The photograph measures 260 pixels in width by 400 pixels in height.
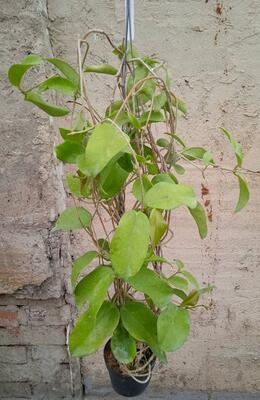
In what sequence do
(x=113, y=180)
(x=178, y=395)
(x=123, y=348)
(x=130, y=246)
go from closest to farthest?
(x=130, y=246) < (x=113, y=180) < (x=123, y=348) < (x=178, y=395)

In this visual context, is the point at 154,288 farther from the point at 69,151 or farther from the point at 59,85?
the point at 59,85

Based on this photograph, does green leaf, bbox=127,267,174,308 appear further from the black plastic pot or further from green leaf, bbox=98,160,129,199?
the black plastic pot

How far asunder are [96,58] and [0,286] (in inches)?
31.2

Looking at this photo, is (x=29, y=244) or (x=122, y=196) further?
(x=29, y=244)

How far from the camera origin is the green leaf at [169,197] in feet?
1.55

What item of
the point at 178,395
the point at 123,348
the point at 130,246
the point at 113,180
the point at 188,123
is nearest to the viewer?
the point at 130,246

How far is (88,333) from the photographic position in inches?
25.3

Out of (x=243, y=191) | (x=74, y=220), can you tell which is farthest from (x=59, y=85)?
(x=243, y=191)

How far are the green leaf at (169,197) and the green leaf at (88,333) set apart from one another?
246 mm

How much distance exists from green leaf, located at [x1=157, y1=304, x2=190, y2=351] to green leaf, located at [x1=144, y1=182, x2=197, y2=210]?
0.24 m

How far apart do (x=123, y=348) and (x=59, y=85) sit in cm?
50

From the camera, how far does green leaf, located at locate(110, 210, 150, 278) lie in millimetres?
473

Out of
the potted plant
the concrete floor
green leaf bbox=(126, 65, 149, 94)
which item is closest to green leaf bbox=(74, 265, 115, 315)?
the potted plant

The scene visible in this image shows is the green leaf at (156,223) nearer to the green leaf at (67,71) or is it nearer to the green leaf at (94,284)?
the green leaf at (94,284)
